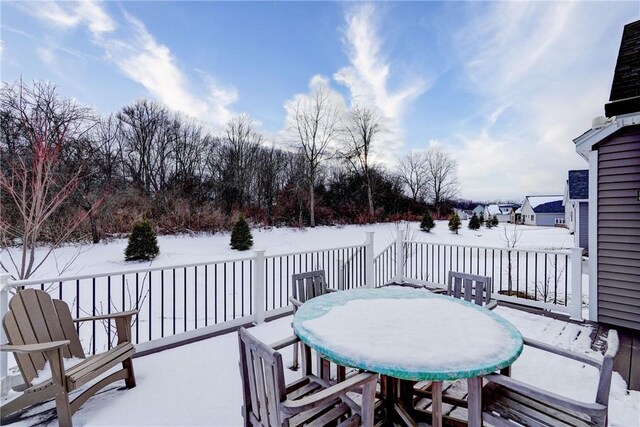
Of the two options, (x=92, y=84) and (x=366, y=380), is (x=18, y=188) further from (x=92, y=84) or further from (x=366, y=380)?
(x=366, y=380)

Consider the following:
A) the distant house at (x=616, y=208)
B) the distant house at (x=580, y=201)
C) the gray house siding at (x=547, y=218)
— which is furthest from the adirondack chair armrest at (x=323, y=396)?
the gray house siding at (x=547, y=218)

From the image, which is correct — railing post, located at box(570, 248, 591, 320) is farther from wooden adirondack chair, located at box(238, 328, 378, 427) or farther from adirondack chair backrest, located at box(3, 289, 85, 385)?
adirondack chair backrest, located at box(3, 289, 85, 385)

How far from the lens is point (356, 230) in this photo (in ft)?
53.0

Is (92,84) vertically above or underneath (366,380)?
above

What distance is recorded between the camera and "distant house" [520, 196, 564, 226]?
3038cm

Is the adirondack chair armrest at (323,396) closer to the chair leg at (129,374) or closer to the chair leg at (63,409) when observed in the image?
the chair leg at (63,409)

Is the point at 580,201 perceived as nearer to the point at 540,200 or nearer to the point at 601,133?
the point at 601,133

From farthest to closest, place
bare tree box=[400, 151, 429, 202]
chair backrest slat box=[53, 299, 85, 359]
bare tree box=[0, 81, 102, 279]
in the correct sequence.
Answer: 1. bare tree box=[400, 151, 429, 202]
2. bare tree box=[0, 81, 102, 279]
3. chair backrest slat box=[53, 299, 85, 359]

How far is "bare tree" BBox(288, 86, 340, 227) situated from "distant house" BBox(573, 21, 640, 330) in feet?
40.6

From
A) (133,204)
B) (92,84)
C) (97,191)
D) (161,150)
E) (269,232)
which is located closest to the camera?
(92,84)

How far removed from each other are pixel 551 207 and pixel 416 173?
17.6 metres

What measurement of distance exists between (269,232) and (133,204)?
583 centimetres

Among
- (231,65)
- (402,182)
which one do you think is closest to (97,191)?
(231,65)

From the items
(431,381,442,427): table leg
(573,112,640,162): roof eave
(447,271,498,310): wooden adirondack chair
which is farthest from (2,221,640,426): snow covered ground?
(573,112,640,162): roof eave
